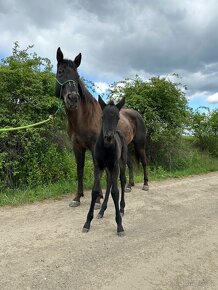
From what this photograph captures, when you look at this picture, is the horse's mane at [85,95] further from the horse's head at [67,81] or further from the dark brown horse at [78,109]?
the horse's head at [67,81]

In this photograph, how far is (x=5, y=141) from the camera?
7047 millimetres

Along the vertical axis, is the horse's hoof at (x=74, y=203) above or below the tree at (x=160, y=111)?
below

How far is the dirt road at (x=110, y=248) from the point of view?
317cm

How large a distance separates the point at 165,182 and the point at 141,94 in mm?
3951

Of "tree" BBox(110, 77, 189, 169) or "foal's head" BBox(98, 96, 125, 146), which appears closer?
"foal's head" BBox(98, 96, 125, 146)

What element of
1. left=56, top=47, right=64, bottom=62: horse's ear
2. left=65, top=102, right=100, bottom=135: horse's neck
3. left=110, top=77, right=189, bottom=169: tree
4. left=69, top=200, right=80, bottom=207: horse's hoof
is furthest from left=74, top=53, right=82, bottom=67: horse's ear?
left=110, top=77, right=189, bottom=169: tree

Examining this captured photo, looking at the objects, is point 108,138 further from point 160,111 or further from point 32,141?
point 160,111

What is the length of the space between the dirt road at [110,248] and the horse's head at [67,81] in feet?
6.07

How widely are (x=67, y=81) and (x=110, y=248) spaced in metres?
2.64

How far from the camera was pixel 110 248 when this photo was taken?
3.92 m

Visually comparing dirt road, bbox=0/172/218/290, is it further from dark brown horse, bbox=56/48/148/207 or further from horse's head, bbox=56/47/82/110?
horse's head, bbox=56/47/82/110

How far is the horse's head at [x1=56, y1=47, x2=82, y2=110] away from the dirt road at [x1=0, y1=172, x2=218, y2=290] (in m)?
1.85

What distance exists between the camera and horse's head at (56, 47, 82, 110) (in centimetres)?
500

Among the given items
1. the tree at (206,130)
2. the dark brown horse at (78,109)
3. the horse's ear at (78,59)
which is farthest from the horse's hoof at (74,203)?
the tree at (206,130)
